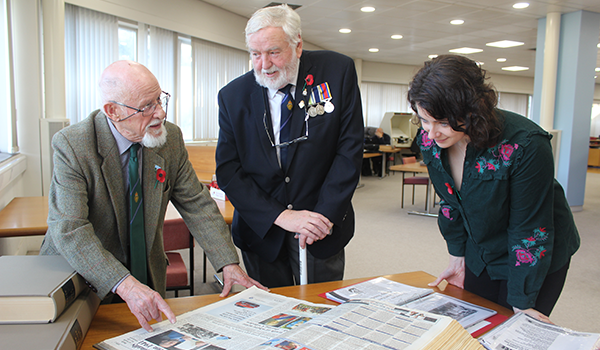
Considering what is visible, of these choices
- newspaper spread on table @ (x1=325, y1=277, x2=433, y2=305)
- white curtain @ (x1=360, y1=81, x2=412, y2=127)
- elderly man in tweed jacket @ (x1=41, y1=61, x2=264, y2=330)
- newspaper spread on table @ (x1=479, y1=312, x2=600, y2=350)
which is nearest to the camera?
newspaper spread on table @ (x1=479, y1=312, x2=600, y2=350)

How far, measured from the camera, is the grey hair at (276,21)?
1.49 m

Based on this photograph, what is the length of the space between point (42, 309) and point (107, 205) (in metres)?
0.47

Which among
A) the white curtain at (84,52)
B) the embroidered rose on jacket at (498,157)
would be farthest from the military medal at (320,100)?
the white curtain at (84,52)

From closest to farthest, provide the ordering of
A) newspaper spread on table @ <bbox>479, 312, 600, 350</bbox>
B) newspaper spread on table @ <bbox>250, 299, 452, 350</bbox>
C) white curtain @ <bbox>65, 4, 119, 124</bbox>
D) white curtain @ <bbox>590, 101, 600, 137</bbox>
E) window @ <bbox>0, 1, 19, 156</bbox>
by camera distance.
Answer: newspaper spread on table @ <bbox>250, 299, 452, 350</bbox>, newspaper spread on table @ <bbox>479, 312, 600, 350</bbox>, window @ <bbox>0, 1, 19, 156</bbox>, white curtain @ <bbox>65, 4, 119, 124</bbox>, white curtain @ <bbox>590, 101, 600, 137</bbox>

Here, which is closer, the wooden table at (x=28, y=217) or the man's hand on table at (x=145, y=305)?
the man's hand on table at (x=145, y=305)

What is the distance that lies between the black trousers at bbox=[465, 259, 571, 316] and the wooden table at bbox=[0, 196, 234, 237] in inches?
56.4

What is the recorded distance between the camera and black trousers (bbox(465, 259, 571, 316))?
4.35ft

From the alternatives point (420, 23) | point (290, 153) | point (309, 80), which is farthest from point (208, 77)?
point (290, 153)

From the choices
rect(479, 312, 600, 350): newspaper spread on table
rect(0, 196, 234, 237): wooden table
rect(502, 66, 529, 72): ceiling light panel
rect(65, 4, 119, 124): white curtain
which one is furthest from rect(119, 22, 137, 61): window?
rect(502, 66, 529, 72): ceiling light panel

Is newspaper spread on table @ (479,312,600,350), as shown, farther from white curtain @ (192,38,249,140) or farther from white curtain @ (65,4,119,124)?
white curtain @ (192,38,249,140)

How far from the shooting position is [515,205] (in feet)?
3.91

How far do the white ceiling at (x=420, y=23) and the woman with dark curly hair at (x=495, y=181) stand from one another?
19.9 ft

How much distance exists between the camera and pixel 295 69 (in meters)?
1.63

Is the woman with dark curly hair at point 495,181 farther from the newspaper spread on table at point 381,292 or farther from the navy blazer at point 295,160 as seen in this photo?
the navy blazer at point 295,160
